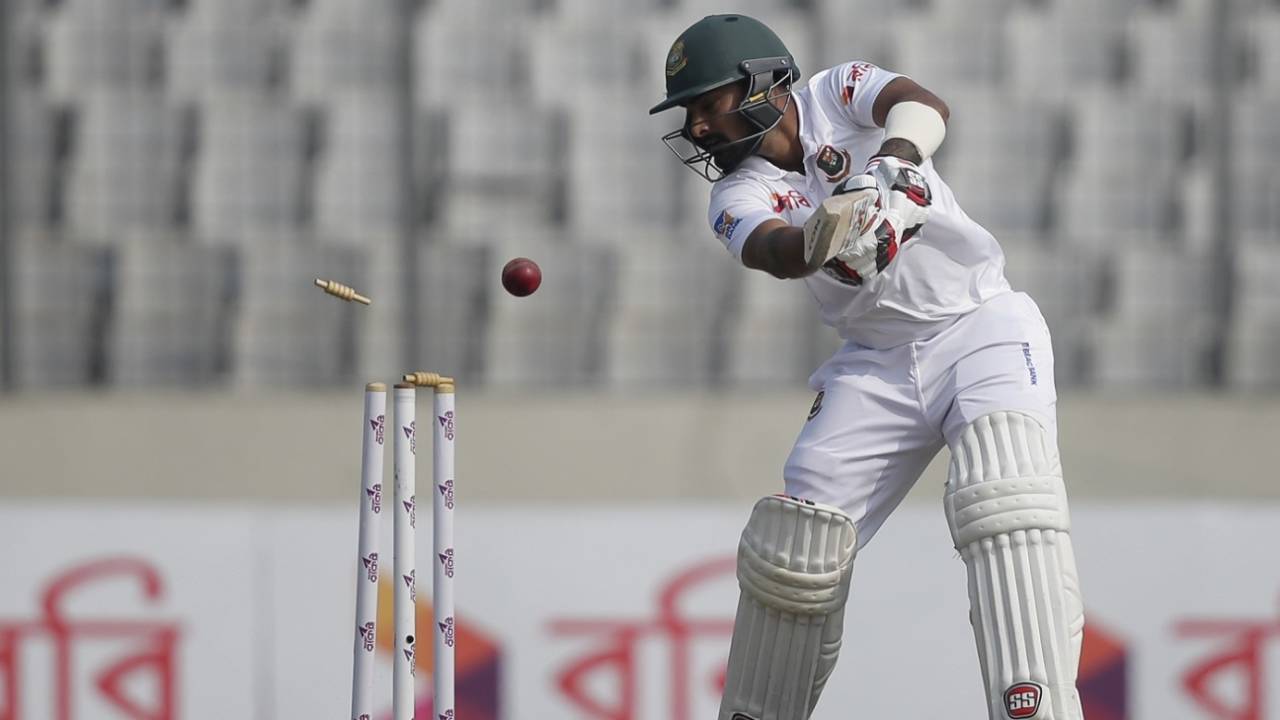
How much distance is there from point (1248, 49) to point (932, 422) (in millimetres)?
4792

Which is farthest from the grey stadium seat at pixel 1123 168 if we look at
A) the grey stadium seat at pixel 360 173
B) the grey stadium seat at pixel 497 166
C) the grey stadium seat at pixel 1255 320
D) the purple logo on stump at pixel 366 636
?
the purple logo on stump at pixel 366 636

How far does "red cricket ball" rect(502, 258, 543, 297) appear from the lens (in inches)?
118

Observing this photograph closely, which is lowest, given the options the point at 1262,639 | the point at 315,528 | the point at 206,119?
the point at 1262,639

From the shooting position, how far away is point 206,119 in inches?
279

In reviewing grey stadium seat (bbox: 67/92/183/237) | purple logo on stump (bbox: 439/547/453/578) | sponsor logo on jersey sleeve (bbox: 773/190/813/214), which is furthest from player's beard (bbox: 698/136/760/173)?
grey stadium seat (bbox: 67/92/183/237)

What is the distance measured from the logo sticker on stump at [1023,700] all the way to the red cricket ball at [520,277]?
1.09 meters

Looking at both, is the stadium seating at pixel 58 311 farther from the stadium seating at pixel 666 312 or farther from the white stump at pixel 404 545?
the white stump at pixel 404 545

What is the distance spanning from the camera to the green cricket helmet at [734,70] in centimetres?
304

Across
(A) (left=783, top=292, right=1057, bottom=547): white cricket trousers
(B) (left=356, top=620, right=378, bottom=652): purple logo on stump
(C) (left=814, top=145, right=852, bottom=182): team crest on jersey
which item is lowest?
(B) (left=356, top=620, right=378, bottom=652): purple logo on stump

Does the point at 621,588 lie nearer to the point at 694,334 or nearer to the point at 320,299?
the point at 694,334

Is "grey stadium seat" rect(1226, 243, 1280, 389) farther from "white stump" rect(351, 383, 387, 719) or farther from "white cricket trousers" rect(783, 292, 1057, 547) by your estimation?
"white stump" rect(351, 383, 387, 719)

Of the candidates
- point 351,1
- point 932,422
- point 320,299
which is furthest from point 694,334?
point 932,422

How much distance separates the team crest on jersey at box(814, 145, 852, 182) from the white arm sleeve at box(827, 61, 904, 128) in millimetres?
68

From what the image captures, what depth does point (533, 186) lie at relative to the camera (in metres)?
7.06
